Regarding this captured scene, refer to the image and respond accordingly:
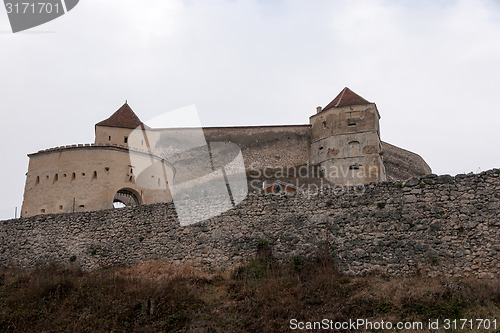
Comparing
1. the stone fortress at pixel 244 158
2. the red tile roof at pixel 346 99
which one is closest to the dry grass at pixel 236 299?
the stone fortress at pixel 244 158

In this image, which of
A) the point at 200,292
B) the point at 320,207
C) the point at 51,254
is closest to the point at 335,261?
the point at 320,207

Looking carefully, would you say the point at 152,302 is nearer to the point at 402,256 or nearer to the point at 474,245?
the point at 402,256

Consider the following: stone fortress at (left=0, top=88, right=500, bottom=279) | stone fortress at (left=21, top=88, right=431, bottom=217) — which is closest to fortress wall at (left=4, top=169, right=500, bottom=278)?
stone fortress at (left=0, top=88, right=500, bottom=279)

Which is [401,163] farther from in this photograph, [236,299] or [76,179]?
[236,299]

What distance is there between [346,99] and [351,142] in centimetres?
368

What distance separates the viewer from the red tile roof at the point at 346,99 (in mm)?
38156

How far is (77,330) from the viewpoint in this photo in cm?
1387

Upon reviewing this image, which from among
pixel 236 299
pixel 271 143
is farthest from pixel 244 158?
pixel 236 299

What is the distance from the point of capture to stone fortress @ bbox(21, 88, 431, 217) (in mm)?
23031

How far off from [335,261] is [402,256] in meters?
2.03

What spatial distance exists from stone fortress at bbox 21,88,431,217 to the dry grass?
6.46 metres

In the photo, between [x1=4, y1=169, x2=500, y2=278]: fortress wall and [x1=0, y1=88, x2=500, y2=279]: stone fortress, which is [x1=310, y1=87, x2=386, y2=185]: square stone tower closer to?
[x1=0, y1=88, x2=500, y2=279]: stone fortress

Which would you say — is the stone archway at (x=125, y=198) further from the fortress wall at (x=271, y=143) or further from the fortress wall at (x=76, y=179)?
the fortress wall at (x=271, y=143)

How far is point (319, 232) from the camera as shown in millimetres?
16781
